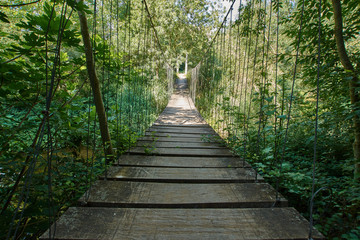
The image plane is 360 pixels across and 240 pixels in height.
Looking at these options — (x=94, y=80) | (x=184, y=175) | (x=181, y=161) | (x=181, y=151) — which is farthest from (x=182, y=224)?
(x=94, y=80)

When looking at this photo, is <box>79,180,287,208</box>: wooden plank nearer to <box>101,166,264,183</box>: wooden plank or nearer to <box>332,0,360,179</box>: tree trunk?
<box>101,166,264,183</box>: wooden plank

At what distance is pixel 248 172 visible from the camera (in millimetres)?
1383

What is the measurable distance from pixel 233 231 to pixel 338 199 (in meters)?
0.81

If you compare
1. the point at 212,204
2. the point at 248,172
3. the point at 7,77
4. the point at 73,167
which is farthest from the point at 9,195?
the point at 248,172

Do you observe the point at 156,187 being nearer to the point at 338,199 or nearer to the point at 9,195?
the point at 9,195

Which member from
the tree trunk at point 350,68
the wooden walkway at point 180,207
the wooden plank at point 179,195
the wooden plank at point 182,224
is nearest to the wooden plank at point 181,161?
the wooden walkway at point 180,207

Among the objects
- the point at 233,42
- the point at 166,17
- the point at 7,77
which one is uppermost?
the point at 166,17

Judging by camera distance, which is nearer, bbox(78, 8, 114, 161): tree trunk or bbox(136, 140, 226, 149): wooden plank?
bbox(78, 8, 114, 161): tree trunk

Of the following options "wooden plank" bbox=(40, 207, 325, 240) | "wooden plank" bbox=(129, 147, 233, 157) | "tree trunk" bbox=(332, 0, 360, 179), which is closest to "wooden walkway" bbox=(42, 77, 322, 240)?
"wooden plank" bbox=(40, 207, 325, 240)

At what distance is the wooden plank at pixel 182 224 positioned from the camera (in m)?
0.75

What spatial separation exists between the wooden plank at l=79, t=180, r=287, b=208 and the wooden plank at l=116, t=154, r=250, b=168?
0.32 metres

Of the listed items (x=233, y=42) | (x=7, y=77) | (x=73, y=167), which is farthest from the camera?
(x=233, y=42)

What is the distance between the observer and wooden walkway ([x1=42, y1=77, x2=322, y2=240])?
766mm

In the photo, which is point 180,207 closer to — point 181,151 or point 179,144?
point 181,151
